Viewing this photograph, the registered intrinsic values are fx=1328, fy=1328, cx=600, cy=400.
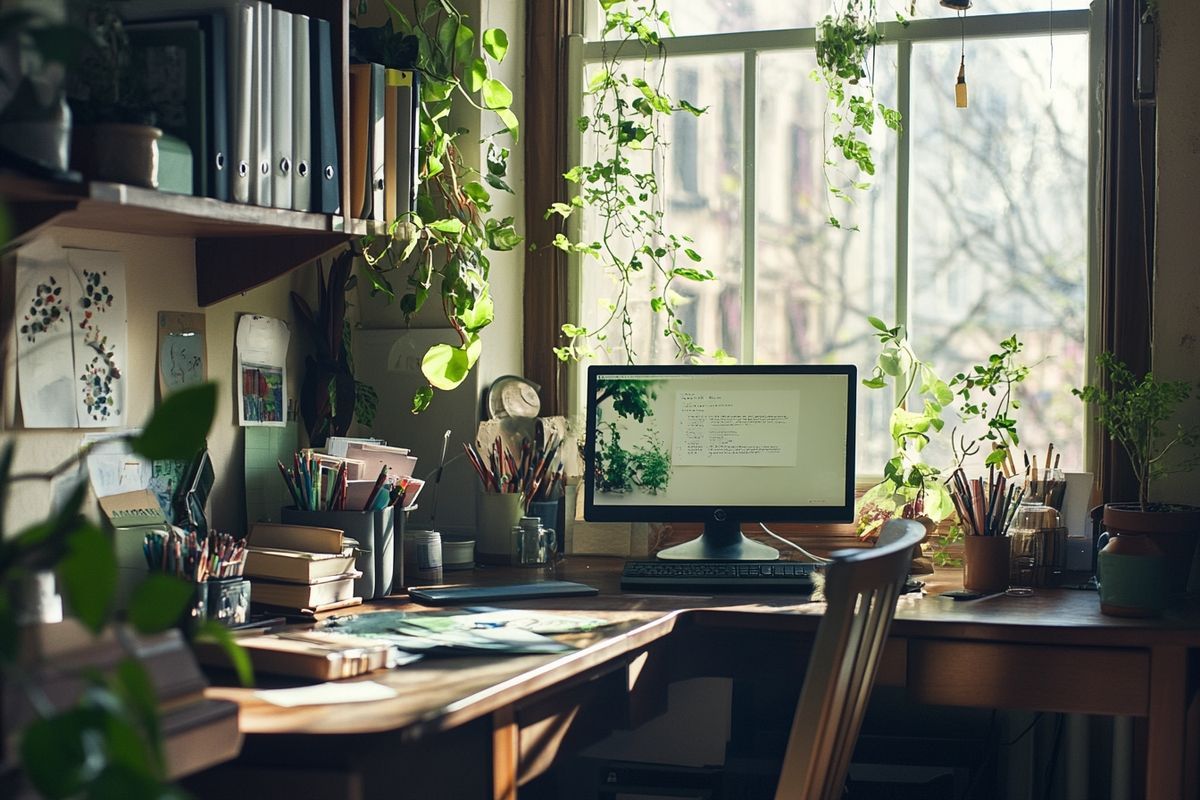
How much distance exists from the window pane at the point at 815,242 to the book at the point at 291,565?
123 cm

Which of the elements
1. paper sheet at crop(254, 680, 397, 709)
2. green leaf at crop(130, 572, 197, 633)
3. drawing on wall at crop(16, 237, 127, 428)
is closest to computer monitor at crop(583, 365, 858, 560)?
drawing on wall at crop(16, 237, 127, 428)

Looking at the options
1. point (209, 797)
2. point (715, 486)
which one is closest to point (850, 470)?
point (715, 486)

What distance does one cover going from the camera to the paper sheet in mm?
1562

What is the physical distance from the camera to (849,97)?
2975 mm

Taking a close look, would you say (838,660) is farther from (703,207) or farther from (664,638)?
(703,207)

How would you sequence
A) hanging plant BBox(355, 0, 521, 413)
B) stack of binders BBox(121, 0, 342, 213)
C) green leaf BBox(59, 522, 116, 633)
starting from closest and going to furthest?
1. green leaf BBox(59, 522, 116, 633)
2. stack of binders BBox(121, 0, 342, 213)
3. hanging plant BBox(355, 0, 521, 413)

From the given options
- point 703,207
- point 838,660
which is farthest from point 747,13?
point 838,660

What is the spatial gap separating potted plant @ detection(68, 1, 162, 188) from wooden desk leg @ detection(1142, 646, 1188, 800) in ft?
5.35

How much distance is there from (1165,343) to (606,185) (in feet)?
4.09

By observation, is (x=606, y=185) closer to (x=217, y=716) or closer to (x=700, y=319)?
(x=700, y=319)

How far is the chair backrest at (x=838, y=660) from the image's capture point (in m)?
1.61

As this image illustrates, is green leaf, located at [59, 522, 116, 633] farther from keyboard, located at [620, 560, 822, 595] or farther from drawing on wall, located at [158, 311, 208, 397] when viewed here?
keyboard, located at [620, 560, 822, 595]

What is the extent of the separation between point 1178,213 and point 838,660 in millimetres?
1390

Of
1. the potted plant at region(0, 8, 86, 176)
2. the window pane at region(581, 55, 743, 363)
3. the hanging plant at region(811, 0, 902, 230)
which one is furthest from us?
the window pane at region(581, 55, 743, 363)
